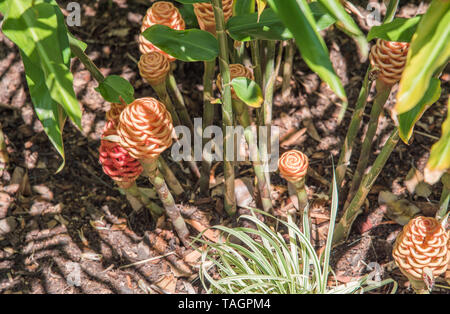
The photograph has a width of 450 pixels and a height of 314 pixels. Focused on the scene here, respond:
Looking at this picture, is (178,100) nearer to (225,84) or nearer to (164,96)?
(164,96)

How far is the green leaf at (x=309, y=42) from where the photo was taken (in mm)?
583

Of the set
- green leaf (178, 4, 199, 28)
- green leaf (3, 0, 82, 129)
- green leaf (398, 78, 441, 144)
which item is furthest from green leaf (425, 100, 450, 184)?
green leaf (178, 4, 199, 28)

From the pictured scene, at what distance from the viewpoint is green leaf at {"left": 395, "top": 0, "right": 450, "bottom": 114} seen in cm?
57

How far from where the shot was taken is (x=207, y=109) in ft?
4.09

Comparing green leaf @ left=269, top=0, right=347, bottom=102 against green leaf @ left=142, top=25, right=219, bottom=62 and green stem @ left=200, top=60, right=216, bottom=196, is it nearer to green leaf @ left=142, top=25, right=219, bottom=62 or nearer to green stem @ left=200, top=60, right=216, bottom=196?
green leaf @ left=142, top=25, right=219, bottom=62

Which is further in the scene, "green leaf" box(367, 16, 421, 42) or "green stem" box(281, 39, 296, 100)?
"green stem" box(281, 39, 296, 100)

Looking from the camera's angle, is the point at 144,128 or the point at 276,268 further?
the point at 276,268

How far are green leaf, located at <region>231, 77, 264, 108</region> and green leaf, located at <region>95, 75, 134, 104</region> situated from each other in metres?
0.21

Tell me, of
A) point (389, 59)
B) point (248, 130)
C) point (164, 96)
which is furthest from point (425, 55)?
point (164, 96)

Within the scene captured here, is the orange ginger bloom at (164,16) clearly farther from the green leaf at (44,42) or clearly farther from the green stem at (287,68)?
the green stem at (287,68)

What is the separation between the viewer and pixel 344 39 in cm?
160

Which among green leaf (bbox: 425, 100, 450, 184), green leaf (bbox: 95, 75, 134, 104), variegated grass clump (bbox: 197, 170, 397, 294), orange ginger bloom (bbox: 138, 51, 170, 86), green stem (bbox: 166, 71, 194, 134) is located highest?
orange ginger bloom (bbox: 138, 51, 170, 86)

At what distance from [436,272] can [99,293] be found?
829mm

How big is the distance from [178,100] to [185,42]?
36 cm
